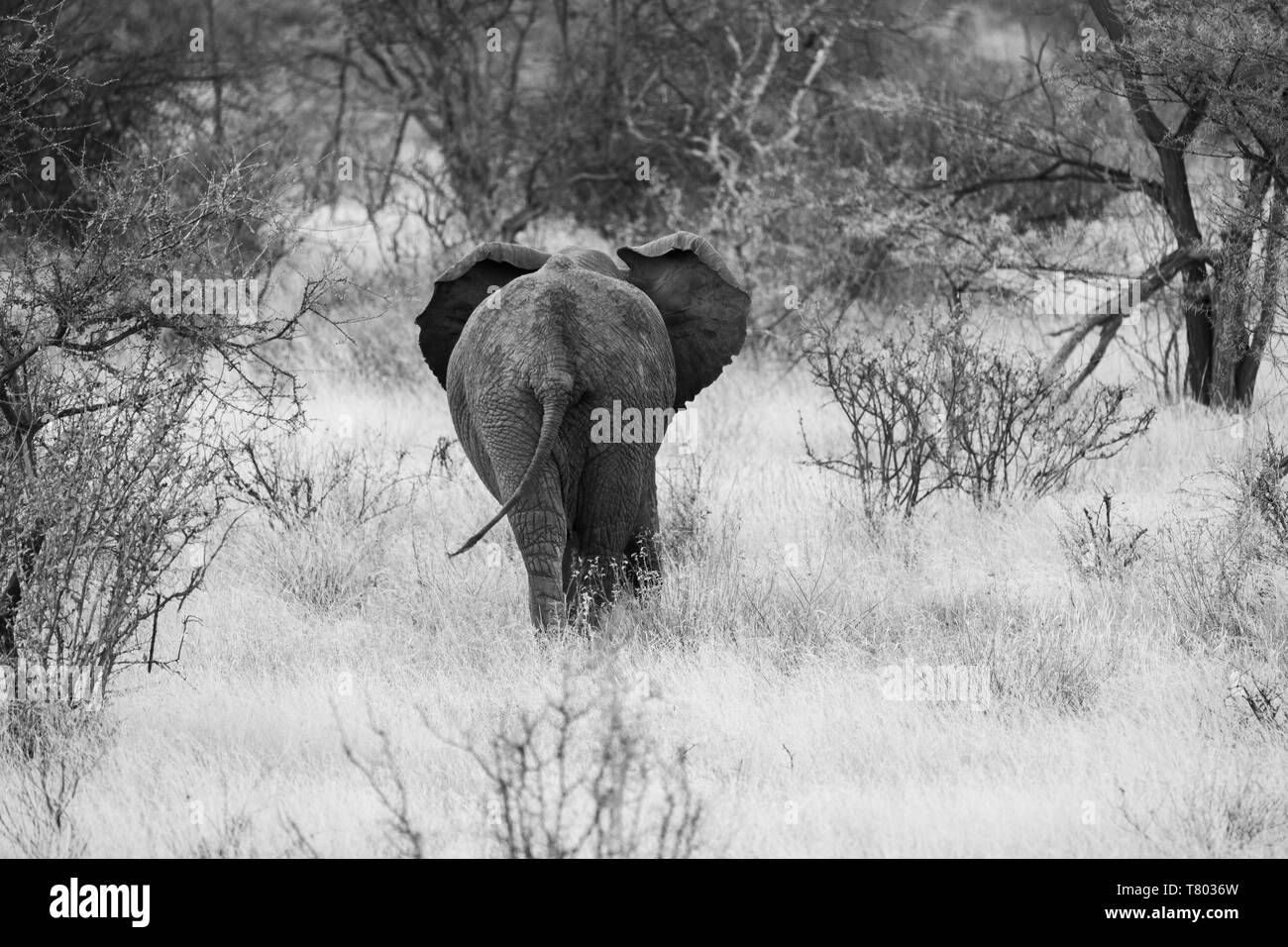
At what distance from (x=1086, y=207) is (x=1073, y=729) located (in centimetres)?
933

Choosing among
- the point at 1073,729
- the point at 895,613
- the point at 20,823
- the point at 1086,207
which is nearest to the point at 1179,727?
the point at 1073,729

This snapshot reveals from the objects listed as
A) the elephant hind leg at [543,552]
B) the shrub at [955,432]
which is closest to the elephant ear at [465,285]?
the elephant hind leg at [543,552]

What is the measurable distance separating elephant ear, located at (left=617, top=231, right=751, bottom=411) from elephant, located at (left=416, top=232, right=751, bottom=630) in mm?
14

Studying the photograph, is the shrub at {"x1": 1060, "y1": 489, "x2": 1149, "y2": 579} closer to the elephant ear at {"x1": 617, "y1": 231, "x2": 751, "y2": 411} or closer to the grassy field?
the grassy field

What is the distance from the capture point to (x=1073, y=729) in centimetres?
535

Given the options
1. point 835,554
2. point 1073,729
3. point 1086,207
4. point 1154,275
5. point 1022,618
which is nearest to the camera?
point 1073,729

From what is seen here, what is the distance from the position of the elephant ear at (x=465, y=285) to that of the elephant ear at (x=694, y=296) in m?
0.47

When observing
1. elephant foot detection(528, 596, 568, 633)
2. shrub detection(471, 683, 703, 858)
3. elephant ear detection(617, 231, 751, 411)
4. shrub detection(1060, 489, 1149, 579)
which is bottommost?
shrub detection(471, 683, 703, 858)

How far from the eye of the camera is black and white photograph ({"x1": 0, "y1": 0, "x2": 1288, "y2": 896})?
4.72 metres

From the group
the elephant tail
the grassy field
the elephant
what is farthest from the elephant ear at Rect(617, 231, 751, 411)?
the elephant tail

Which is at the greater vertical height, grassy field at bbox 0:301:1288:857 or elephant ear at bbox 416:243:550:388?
elephant ear at bbox 416:243:550:388
